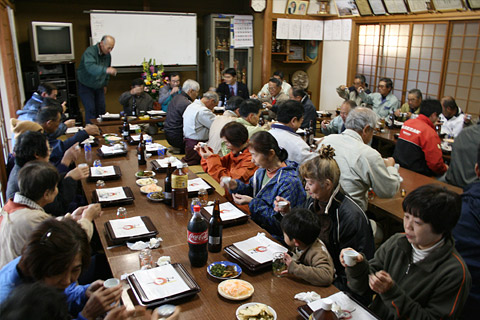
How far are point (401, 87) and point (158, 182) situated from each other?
6450mm

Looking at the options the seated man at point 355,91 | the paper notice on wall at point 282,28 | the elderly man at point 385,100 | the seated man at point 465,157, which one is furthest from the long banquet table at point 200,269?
the paper notice on wall at point 282,28

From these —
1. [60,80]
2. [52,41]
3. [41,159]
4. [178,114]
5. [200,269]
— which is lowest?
[200,269]

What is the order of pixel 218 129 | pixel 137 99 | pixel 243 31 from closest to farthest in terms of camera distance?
pixel 218 129 < pixel 137 99 < pixel 243 31

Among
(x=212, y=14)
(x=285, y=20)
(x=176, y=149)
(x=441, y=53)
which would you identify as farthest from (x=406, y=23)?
(x=176, y=149)

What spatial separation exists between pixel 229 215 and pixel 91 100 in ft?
17.9

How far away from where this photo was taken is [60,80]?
24.4 feet

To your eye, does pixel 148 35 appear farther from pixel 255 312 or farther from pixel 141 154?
pixel 255 312

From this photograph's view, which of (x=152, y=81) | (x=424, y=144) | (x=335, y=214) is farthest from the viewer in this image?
(x=152, y=81)

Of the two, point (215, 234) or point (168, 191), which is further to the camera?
point (168, 191)

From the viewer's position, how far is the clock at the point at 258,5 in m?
8.96

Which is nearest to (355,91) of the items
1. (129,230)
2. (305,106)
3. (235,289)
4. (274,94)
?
(274,94)

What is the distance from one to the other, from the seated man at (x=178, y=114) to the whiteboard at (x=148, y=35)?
2.72 m

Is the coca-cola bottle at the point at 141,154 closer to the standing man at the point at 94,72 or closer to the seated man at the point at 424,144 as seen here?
the seated man at the point at 424,144

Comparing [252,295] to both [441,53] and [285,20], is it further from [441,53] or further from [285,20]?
[285,20]
